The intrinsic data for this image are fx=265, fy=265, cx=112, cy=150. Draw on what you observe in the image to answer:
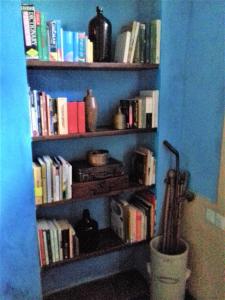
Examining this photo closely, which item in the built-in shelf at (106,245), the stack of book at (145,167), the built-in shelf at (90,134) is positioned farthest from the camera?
the stack of book at (145,167)

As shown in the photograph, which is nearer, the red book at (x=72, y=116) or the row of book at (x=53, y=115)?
the row of book at (x=53, y=115)

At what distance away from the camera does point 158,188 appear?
6.47 ft

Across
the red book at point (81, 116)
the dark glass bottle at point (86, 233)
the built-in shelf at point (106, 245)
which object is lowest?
the built-in shelf at point (106, 245)

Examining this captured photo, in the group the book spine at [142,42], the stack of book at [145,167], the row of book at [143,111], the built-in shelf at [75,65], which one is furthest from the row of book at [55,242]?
the book spine at [142,42]

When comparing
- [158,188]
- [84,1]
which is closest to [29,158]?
[158,188]

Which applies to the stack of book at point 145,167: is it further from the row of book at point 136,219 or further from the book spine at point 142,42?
the book spine at point 142,42

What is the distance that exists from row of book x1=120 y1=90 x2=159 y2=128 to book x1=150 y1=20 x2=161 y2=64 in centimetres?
21

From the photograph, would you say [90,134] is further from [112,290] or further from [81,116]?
[112,290]

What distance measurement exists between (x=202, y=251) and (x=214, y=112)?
3.21 ft

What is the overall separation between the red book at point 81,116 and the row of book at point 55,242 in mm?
661

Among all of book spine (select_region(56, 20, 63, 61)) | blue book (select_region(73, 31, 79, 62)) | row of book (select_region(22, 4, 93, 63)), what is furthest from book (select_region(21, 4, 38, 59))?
blue book (select_region(73, 31, 79, 62))

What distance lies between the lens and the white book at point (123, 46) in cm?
172

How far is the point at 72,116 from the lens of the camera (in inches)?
65.6

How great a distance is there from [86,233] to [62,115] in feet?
2.78
